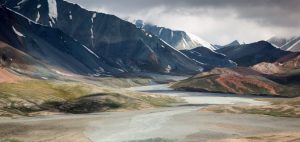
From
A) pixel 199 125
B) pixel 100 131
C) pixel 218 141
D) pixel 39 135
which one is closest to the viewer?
pixel 218 141

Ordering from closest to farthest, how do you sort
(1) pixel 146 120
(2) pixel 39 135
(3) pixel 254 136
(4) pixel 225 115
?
(3) pixel 254 136, (2) pixel 39 135, (1) pixel 146 120, (4) pixel 225 115

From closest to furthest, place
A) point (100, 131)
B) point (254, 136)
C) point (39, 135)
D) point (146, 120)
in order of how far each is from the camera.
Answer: point (254, 136) → point (39, 135) → point (100, 131) → point (146, 120)

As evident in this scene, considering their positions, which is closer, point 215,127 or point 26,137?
point 26,137

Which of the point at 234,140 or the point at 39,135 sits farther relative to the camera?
the point at 39,135

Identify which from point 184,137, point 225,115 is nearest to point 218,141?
point 184,137

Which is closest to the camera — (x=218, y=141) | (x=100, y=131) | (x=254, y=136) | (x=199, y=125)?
(x=218, y=141)

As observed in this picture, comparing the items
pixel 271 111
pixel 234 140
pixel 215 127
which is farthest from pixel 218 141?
pixel 271 111

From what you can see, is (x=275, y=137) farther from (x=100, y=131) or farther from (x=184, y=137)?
(x=100, y=131)

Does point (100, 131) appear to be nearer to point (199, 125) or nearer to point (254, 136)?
point (199, 125)

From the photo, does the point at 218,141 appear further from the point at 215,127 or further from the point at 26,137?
the point at 26,137
